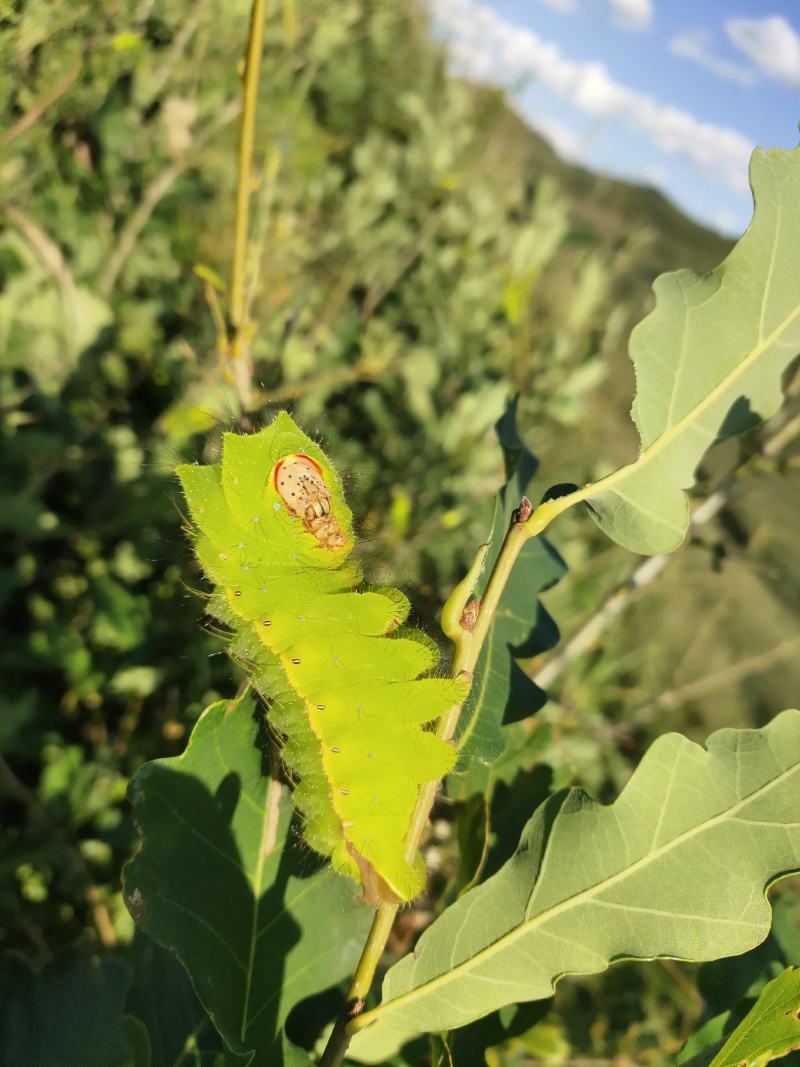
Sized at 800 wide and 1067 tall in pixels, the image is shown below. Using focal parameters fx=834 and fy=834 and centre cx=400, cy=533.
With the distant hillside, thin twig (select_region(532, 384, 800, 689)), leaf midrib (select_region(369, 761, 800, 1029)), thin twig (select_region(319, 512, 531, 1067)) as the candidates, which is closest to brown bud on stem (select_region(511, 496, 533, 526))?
thin twig (select_region(319, 512, 531, 1067))

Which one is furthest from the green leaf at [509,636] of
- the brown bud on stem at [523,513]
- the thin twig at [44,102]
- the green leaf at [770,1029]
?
the thin twig at [44,102]

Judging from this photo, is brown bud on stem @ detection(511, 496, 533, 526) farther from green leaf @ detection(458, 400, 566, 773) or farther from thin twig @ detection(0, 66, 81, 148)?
thin twig @ detection(0, 66, 81, 148)

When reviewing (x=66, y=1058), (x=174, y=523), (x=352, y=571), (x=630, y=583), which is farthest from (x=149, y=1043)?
(x=174, y=523)

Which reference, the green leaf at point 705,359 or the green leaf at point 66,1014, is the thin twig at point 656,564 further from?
the green leaf at point 66,1014

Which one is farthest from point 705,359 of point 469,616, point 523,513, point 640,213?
point 640,213

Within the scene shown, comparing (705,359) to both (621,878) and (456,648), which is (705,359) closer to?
(456,648)
